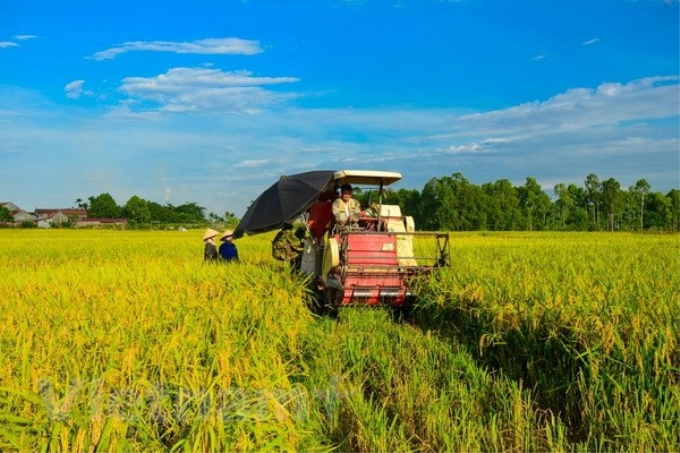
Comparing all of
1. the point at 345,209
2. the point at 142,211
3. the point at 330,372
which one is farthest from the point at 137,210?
the point at 330,372

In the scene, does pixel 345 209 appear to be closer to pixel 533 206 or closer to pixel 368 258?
pixel 368 258

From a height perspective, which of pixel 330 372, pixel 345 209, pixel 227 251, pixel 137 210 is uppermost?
pixel 137 210

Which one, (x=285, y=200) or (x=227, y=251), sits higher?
(x=285, y=200)

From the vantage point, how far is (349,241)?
8.54 metres

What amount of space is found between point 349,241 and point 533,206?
257 ft

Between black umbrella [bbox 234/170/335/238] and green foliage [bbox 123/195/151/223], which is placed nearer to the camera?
black umbrella [bbox 234/170/335/238]

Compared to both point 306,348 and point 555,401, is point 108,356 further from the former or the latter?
point 555,401

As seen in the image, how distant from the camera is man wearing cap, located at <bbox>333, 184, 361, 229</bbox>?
8938mm

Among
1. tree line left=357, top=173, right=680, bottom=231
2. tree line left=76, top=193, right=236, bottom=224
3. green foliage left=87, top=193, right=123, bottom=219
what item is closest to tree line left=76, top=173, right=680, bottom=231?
tree line left=357, top=173, right=680, bottom=231

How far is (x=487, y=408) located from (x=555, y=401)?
66cm

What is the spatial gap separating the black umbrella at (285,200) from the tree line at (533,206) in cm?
5845

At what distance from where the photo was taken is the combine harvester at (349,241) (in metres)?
8.34

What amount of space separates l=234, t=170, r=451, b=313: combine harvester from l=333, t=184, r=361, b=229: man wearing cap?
4.0 inches

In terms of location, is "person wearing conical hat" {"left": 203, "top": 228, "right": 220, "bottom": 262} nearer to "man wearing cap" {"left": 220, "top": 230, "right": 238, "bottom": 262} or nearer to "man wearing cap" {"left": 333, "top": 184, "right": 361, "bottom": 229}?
"man wearing cap" {"left": 220, "top": 230, "right": 238, "bottom": 262}
